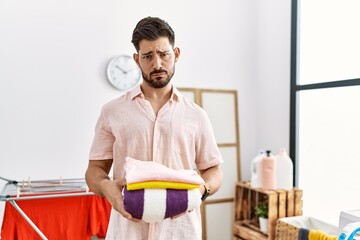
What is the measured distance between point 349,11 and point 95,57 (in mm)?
1721

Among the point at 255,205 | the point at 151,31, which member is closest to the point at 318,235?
the point at 255,205

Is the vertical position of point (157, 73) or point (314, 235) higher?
point (157, 73)

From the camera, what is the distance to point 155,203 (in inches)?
34.4

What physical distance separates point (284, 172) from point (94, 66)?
1.56m

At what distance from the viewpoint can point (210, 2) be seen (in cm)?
283

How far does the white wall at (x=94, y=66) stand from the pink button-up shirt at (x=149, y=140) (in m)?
1.39

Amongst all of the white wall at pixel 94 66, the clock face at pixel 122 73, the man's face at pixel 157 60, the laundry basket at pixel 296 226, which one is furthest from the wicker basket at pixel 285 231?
the man's face at pixel 157 60

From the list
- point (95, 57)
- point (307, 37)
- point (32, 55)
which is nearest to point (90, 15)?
point (95, 57)

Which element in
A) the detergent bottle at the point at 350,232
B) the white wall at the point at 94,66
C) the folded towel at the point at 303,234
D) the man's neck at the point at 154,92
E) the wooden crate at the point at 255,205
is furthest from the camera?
the wooden crate at the point at 255,205

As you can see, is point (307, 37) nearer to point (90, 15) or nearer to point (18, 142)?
point (90, 15)

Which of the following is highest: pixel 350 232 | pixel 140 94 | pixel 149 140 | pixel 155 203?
pixel 140 94

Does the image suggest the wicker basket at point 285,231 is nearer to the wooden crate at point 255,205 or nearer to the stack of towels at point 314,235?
the wooden crate at point 255,205

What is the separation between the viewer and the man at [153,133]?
102cm

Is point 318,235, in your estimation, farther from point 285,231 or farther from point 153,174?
point 153,174
